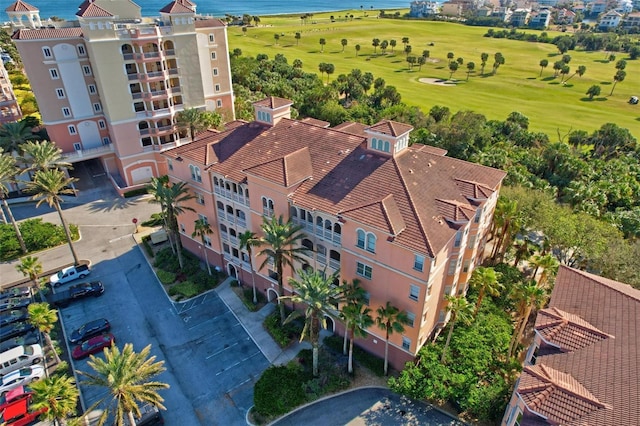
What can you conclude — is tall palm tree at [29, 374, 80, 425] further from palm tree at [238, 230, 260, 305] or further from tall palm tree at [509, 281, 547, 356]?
tall palm tree at [509, 281, 547, 356]

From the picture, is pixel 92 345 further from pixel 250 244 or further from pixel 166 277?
pixel 250 244

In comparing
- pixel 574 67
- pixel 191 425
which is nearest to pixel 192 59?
pixel 191 425

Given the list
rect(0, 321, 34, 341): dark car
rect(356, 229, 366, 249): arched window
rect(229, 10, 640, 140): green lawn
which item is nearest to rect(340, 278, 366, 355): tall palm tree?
rect(356, 229, 366, 249): arched window

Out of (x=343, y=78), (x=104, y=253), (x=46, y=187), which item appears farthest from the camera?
(x=343, y=78)

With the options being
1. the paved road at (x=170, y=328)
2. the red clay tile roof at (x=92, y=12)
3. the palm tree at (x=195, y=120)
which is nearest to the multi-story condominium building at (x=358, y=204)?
the paved road at (x=170, y=328)

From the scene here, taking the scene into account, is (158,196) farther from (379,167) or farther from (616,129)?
(616,129)
